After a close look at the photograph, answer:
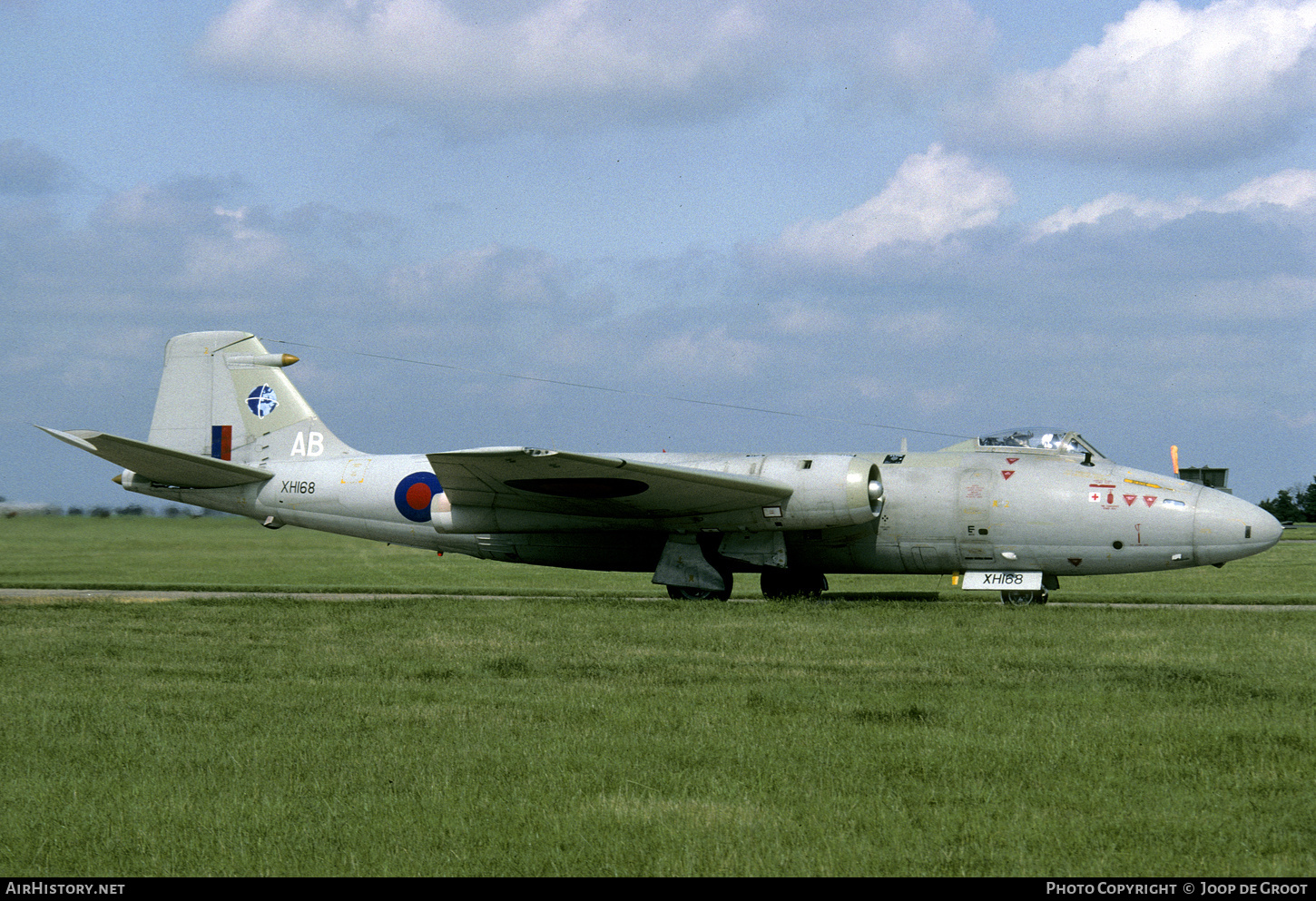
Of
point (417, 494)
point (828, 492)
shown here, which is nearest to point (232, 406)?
point (417, 494)

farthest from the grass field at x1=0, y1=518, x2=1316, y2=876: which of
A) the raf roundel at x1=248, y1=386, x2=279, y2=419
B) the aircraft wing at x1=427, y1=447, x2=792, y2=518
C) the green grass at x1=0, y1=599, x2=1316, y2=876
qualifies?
the raf roundel at x1=248, y1=386, x2=279, y2=419

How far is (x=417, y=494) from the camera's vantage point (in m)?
21.4

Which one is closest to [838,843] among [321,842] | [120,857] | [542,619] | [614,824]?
[614,824]

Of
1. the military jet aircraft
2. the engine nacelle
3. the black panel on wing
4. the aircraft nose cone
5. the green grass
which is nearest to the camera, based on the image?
the green grass

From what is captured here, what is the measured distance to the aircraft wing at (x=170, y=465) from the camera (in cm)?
2081

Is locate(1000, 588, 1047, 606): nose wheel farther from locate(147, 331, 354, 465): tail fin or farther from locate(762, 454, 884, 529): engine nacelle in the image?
locate(147, 331, 354, 465): tail fin

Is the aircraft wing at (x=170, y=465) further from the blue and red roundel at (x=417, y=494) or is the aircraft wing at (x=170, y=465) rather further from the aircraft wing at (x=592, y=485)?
the aircraft wing at (x=592, y=485)

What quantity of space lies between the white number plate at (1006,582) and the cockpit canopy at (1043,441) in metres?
2.09

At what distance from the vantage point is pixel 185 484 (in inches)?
902

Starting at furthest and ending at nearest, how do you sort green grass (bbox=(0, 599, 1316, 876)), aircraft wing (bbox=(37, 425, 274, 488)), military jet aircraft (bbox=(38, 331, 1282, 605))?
aircraft wing (bbox=(37, 425, 274, 488)), military jet aircraft (bbox=(38, 331, 1282, 605)), green grass (bbox=(0, 599, 1316, 876))

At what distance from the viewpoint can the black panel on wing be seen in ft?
61.9

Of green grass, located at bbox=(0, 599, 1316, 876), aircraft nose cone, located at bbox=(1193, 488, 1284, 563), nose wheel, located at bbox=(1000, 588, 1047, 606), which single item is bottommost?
green grass, located at bbox=(0, 599, 1316, 876)

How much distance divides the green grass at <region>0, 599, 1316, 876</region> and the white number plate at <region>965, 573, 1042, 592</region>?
454cm

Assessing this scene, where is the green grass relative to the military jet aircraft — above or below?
below
